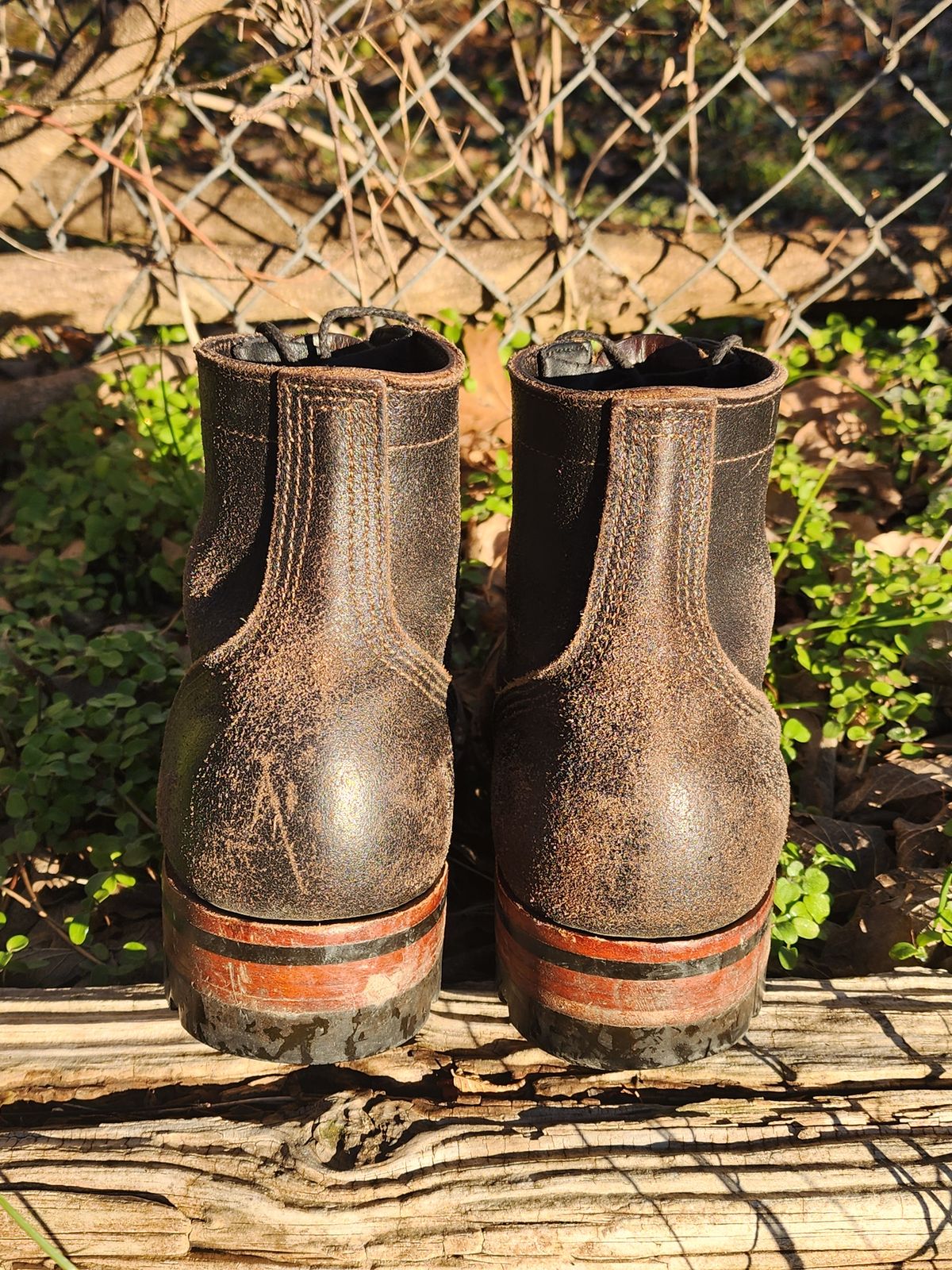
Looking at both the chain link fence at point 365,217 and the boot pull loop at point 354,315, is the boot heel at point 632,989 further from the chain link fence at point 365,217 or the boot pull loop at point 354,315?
the chain link fence at point 365,217

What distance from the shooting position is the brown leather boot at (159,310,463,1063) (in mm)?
1459

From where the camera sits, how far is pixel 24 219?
10.3ft

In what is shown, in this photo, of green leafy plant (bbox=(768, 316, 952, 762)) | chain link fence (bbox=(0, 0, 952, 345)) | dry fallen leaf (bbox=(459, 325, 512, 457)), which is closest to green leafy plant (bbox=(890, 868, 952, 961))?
green leafy plant (bbox=(768, 316, 952, 762))

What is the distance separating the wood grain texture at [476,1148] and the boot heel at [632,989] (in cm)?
9

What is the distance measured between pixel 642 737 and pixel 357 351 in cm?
74

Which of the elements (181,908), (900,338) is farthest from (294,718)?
(900,338)

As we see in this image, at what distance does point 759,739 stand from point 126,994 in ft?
3.21

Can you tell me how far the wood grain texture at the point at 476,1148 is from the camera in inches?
55.9

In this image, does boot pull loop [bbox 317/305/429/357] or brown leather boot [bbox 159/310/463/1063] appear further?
boot pull loop [bbox 317/305/429/357]

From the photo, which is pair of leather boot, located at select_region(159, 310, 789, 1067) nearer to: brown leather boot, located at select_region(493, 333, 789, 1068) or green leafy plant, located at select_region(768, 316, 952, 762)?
brown leather boot, located at select_region(493, 333, 789, 1068)

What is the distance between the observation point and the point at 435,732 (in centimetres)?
161

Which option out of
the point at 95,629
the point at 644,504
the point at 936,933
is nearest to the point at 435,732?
the point at 644,504

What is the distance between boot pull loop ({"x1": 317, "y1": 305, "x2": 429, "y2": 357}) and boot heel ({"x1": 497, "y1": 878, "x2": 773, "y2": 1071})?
823 mm

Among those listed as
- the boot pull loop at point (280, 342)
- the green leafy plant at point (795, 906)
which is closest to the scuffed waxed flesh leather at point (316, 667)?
the boot pull loop at point (280, 342)
